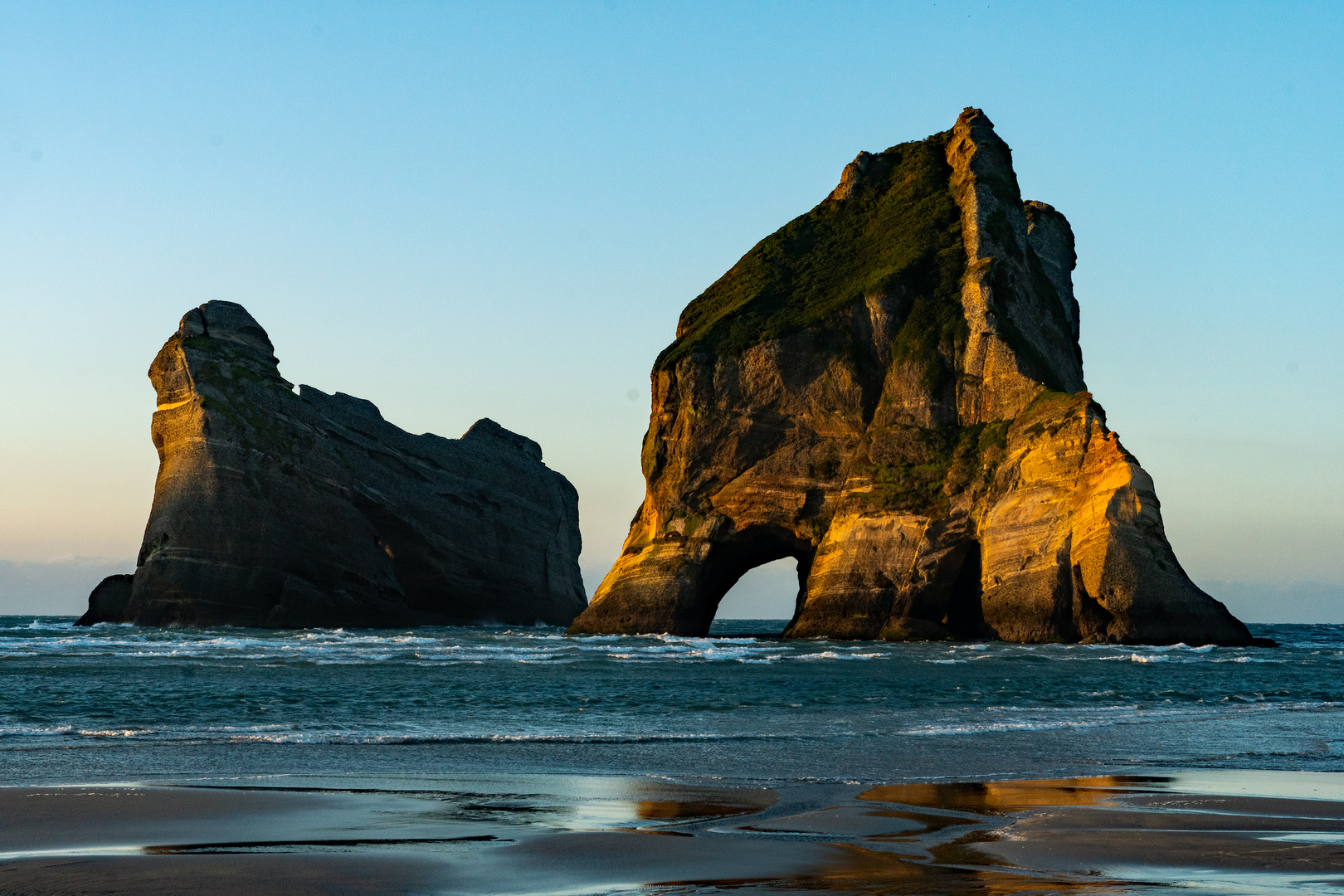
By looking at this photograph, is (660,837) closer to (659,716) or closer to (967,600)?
(659,716)

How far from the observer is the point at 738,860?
239 inches

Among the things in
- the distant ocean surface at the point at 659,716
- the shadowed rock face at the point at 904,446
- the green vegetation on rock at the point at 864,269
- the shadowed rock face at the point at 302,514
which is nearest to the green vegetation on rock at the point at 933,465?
the shadowed rock face at the point at 904,446

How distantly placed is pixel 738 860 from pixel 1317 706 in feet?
56.5

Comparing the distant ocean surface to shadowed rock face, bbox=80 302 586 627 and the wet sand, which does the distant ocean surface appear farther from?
shadowed rock face, bbox=80 302 586 627

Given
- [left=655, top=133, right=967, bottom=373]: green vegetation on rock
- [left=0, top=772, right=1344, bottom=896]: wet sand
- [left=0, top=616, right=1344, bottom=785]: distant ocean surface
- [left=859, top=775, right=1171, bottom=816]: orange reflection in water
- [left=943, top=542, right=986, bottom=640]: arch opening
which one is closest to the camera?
[left=0, top=772, right=1344, bottom=896]: wet sand

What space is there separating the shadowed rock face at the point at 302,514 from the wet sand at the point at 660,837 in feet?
213

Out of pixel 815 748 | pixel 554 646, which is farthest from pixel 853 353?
pixel 815 748

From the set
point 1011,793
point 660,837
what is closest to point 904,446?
point 1011,793

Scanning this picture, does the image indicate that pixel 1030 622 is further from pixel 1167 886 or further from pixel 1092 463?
pixel 1167 886

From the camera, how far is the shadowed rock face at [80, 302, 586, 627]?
70.0 meters

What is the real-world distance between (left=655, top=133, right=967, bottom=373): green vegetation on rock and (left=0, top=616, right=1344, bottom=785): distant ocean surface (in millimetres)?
28862

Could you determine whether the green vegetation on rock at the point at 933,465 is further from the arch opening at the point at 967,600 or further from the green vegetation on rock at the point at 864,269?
the green vegetation on rock at the point at 864,269

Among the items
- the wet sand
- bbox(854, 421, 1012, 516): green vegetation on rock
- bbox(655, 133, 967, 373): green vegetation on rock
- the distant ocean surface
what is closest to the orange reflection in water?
the wet sand

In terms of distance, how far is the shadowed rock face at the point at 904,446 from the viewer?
4547cm
